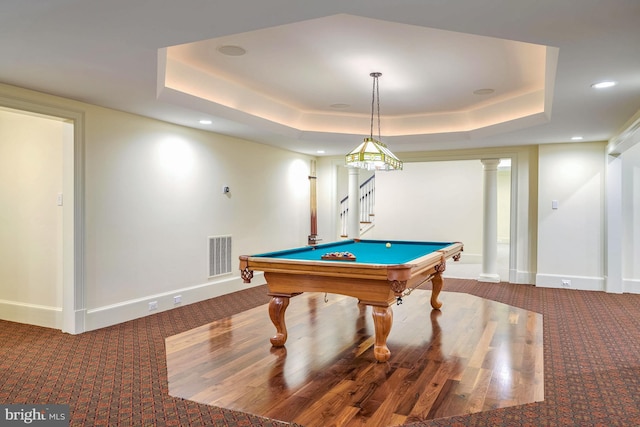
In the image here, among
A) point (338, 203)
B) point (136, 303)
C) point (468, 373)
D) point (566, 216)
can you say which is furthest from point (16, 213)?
point (566, 216)

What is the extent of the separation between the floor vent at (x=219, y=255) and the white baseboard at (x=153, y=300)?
159mm

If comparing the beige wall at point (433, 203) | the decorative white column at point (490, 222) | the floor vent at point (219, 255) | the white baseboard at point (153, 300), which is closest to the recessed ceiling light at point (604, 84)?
the decorative white column at point (490, 222)

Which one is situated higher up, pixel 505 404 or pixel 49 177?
pixel 49 177

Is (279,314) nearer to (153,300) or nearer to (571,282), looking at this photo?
(153,300)

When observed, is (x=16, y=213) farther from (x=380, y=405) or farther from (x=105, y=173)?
(x=380, y=405)

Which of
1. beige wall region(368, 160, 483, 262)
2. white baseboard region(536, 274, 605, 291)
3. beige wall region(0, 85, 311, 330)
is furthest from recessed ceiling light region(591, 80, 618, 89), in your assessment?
beige wall region(368, 160, 483, 262)

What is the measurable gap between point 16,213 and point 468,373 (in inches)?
189

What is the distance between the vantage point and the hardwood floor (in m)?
2.65

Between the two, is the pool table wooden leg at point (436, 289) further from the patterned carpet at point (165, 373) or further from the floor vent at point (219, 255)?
the floor vent at point (219, 255)

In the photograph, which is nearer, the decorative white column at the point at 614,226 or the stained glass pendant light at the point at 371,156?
the stained glass pendant light at the point at 371,156

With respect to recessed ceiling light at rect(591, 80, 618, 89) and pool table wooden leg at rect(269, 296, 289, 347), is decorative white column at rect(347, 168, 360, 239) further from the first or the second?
recessed ceiling light at rect(591, 80, 618, 89)

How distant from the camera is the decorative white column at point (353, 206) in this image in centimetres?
859

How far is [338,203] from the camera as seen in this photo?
8797 millimetres

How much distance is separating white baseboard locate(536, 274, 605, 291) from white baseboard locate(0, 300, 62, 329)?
6.73 metres
